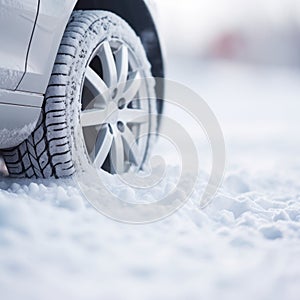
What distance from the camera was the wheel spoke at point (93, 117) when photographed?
2408mm

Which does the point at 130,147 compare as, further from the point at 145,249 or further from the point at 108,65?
the point at 145,249

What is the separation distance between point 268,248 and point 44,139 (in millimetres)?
924

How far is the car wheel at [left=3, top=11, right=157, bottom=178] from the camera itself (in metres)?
2.18

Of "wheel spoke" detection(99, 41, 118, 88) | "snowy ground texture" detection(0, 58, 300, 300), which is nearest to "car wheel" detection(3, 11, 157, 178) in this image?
"wheel spoke" detection(99, 41, 118, 88)

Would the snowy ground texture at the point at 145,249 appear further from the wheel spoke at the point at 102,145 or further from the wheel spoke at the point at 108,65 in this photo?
the wheel spoke at the point at 108,65

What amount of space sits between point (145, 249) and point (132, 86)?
127 cm

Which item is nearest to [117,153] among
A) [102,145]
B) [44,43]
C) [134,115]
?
[102,145]

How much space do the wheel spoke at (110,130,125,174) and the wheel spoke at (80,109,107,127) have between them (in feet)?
0.33

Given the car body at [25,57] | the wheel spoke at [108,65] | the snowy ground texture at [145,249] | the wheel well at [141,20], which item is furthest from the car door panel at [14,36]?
the wheel well at [141,20]

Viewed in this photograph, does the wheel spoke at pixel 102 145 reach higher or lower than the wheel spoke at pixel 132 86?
lower

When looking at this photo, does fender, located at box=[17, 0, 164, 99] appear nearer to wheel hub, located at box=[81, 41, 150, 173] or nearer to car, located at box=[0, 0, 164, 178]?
car, located at box=[0, 0, 164, 178]

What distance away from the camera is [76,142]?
2.27 metres

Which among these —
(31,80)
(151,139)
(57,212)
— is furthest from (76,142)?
(151,139)

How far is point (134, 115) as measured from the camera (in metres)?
2.77
